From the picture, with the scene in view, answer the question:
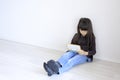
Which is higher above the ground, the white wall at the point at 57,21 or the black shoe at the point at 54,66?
the white wall at the point at 57,21

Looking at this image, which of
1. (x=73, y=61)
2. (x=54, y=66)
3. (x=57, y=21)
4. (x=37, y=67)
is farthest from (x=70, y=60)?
(x=57, y=21)

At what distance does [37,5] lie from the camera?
2852 millimetres

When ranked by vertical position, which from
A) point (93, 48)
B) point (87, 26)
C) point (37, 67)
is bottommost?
point (37, 67)

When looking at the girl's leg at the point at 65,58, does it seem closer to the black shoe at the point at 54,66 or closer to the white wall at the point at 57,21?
the black shoe at the point at 54,66

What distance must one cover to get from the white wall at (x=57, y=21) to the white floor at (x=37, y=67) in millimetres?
172

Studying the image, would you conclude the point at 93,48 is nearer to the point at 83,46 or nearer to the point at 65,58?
the point at 83,46

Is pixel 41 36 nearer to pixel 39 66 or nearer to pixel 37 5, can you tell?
pixel 37 5

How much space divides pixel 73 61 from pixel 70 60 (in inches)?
1.6

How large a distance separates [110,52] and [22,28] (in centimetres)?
132

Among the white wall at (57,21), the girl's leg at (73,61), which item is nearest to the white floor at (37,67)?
the girl's leg at (73,61)

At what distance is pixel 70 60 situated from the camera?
2.35m

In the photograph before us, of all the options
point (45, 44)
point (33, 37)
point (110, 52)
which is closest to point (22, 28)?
point (33, 37)

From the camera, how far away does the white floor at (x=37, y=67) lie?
7.09ft

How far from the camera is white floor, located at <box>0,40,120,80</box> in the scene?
7.09 feet
